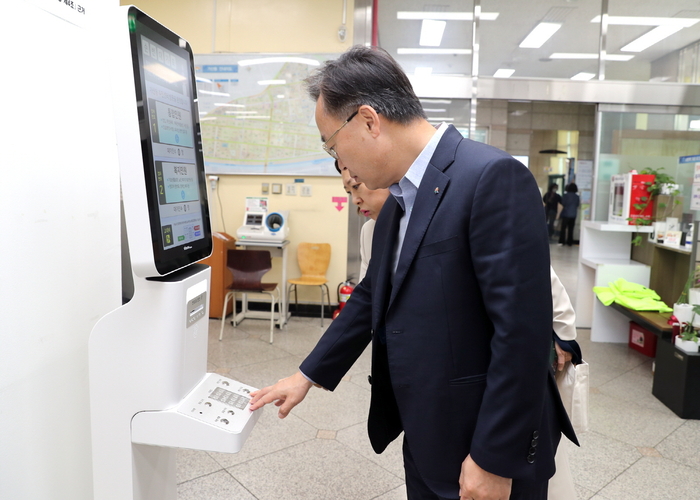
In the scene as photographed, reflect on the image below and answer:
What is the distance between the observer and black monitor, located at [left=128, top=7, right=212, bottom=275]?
39.3 inches

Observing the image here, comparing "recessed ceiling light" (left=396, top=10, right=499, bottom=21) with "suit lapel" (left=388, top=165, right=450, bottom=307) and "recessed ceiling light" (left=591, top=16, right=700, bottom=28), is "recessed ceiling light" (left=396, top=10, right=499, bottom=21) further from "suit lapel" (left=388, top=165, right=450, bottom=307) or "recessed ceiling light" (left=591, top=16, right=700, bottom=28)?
"suit lapel" (left=388, top=165, right=450, bottom=307)

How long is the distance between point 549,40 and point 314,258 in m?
3.50

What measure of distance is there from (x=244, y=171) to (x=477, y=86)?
2.64 m

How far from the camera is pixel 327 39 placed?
214 inches

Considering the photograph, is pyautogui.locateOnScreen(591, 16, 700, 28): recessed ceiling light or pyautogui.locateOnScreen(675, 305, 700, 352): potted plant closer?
pyautogui.locateOnScreen(675, 305, 700, 352): potted plant

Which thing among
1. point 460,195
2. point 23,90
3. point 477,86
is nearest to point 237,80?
point 477,86

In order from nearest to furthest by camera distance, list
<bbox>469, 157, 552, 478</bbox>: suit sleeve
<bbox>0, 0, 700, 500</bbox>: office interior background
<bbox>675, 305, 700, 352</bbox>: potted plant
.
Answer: <bbox>469, 157, 552, 478</bbox>: suit sleeve, <bbox>0, 0, 700, 500</bbox>: office interior background, <bbox>675, 305, 700, 352</bbox>: potted plant

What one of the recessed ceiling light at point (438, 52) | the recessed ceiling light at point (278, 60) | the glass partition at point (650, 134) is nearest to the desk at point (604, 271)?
the glass partition at point (650, 134)

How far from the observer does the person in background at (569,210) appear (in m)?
11.6

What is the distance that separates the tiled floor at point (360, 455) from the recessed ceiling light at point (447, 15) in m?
3.80

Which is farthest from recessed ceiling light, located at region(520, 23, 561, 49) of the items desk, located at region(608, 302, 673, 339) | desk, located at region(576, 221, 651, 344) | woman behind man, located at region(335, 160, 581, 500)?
woman behind man, located at region(335, 160, 581, 500)

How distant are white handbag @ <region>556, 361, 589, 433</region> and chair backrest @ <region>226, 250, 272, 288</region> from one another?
3.41m

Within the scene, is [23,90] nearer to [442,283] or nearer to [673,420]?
[442,283]

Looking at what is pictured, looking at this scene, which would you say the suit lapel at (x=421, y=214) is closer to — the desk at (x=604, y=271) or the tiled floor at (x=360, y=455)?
the tiled floor at (x=360, y=455)
